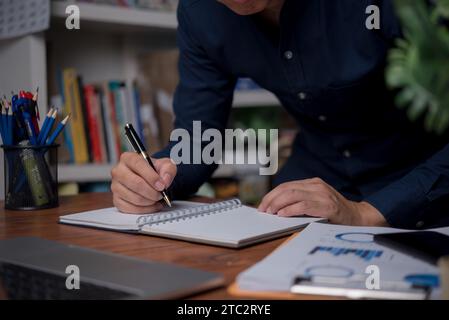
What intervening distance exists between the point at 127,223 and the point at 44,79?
3.18 ft

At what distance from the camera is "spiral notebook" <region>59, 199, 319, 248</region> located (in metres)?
0.71

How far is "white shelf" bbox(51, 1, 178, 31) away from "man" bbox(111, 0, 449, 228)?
530mm

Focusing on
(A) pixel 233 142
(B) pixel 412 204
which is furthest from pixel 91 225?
(A) pixel 233 142

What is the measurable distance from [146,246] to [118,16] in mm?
1243

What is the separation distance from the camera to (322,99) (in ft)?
3.71

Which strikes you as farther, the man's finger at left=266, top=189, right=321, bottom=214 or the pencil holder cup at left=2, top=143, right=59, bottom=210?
the pencil holder cup at left=2, top=143, right=59, bottom=210

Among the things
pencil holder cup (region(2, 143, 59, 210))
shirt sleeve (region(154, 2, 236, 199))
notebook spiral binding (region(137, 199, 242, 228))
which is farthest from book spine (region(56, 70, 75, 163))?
notebook spiral binding (region(137, 199, 242, 228))

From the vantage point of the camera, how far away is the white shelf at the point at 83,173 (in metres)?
1.71

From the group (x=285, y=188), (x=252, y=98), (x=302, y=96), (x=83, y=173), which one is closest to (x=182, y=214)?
(x=285, y=188)

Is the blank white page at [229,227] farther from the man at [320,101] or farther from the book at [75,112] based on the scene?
the book at [75,112]

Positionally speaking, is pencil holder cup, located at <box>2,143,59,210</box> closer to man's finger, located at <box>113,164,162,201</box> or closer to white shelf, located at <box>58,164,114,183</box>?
man's finger, located at <box>113,164,162,201</box>

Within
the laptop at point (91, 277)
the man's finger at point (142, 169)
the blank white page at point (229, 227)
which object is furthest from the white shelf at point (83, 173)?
the laptop at point (91, 277)

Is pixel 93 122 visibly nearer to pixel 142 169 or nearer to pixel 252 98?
pixel 252 98

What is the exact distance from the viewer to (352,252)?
0.58 metres
